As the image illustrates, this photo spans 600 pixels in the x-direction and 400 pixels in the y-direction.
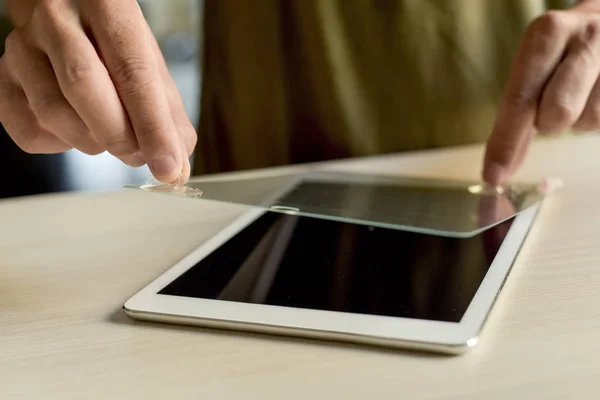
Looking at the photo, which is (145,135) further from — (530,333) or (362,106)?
(362,106)

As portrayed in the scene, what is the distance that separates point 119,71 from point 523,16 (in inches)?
23.2

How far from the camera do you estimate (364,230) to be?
1.82 ft

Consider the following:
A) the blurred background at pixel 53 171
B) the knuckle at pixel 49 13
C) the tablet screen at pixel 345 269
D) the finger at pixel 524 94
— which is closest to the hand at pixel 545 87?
the finger at pixel 524 94

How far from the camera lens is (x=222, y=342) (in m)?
0.39

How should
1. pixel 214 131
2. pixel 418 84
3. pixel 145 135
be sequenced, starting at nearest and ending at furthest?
pixel 145 135, pixel 418 84, pixel 214 131

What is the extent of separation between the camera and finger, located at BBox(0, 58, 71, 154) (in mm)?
550

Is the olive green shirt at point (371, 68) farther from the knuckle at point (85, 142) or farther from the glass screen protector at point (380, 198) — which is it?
the knuckle at point (85, 142)

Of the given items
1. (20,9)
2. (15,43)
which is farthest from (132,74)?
(20,9)

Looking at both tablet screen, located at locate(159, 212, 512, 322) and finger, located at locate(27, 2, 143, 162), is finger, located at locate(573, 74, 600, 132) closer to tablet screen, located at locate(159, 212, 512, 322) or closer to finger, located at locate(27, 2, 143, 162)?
tablet screen, located at locate(159, 212, 512, 322)

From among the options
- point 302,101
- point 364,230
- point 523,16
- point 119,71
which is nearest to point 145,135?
point 119,71

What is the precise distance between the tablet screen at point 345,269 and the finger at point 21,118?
17cm

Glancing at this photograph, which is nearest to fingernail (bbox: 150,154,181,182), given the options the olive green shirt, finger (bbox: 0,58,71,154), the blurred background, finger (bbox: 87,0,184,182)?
A: finger (bbox: 87,0,184,182)

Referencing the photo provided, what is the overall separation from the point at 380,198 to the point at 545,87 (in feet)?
0.65

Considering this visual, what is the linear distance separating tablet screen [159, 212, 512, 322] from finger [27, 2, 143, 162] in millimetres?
107
